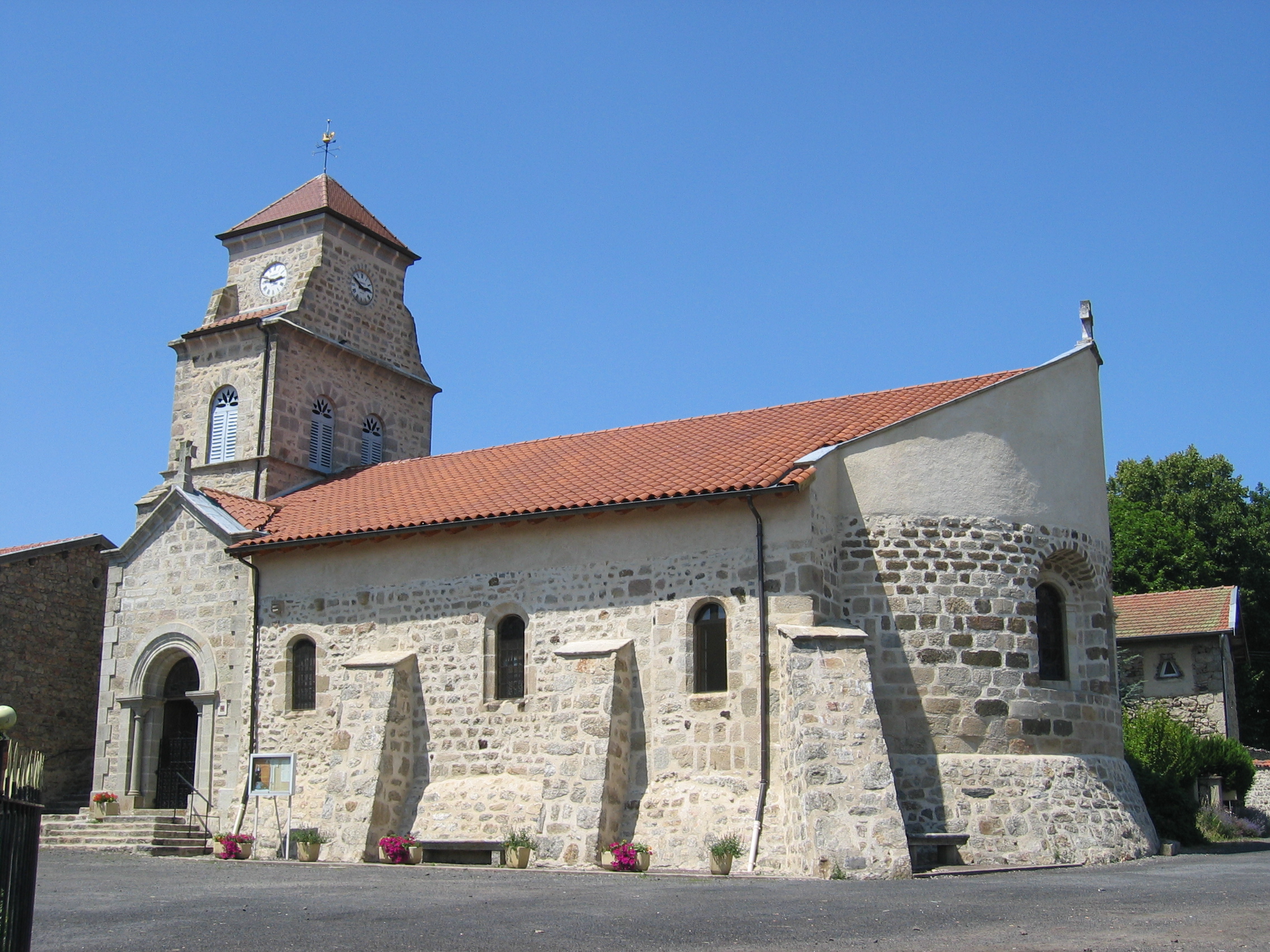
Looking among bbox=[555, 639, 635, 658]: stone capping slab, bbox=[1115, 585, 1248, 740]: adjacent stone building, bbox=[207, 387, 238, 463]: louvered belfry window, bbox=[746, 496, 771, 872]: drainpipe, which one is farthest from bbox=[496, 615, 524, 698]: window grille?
bbox=[1115, 585, 1248, 740]: adjacent stone building

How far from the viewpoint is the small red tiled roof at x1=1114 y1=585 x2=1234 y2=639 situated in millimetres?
31781

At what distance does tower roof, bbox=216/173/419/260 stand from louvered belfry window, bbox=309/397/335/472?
174 inches

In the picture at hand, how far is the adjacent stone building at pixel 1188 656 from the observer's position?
31750mm

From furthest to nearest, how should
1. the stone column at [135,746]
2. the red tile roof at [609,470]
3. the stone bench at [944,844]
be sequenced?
1. the stone column at [135,746]
2. the red tile roof at [609,470]
3. the stone bench at [944,844]

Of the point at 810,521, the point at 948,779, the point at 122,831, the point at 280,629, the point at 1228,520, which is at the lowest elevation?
the point at 122,831

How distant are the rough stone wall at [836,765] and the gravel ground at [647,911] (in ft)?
2.19

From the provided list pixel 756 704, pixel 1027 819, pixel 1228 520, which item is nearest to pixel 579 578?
pixel 756 704

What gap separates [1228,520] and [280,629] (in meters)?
35.5

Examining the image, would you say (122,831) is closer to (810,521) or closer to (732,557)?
(732,557)

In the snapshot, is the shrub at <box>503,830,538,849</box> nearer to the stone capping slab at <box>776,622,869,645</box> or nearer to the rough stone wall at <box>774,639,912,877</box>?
the rough stone wall at <box>774,639,912,877</box>

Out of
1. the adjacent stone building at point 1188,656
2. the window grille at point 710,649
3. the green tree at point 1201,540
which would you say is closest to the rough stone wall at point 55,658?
the window grille at point 710,649

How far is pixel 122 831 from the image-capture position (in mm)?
20609

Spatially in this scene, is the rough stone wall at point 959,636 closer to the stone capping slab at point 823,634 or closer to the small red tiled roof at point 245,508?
the stone capping slab at point 823,634

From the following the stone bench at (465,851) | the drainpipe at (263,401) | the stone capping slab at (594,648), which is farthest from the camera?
the drainpipe at (263,401)
